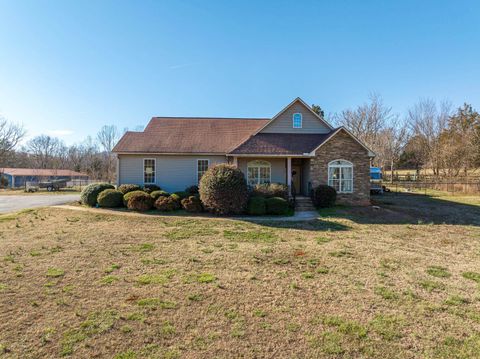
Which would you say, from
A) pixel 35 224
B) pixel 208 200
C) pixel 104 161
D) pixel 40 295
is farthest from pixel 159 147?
pixel 104 161

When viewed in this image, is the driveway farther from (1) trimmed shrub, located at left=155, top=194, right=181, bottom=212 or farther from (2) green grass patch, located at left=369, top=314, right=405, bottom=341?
(2) green grass patch, located at left=369, top=314, right=405, bottom=341

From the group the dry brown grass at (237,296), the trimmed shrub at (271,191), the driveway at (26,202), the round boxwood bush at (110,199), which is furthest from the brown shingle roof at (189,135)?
the dry brown grass at (237,296)

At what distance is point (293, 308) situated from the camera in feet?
14.6

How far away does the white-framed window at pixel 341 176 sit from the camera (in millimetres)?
15898

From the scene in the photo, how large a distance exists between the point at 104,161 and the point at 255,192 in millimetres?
51192

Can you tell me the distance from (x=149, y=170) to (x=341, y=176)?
40.1 ft

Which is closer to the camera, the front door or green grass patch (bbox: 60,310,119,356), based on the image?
green grass patch (bbox: 60,310,119,356)

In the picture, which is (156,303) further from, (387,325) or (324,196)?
(324,196)

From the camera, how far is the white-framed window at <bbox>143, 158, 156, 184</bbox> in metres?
17.8

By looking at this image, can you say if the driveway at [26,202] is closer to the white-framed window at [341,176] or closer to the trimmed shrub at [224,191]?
the trimmed shrub at [224,191]

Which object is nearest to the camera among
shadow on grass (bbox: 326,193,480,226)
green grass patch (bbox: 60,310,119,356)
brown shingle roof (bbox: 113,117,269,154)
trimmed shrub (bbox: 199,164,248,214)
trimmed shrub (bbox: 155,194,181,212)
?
green grass patch (bbox: 60,310,119,356)

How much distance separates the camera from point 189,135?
765 inches

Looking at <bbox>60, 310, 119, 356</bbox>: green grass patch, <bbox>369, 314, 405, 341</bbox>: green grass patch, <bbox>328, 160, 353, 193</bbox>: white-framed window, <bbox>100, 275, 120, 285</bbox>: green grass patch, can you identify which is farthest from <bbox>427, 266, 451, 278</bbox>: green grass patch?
<bbox>328, 160, 353, 193</bbox>: white-framed window

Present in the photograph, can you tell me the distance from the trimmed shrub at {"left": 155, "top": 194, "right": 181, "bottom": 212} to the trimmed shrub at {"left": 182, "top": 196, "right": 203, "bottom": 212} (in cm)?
61
